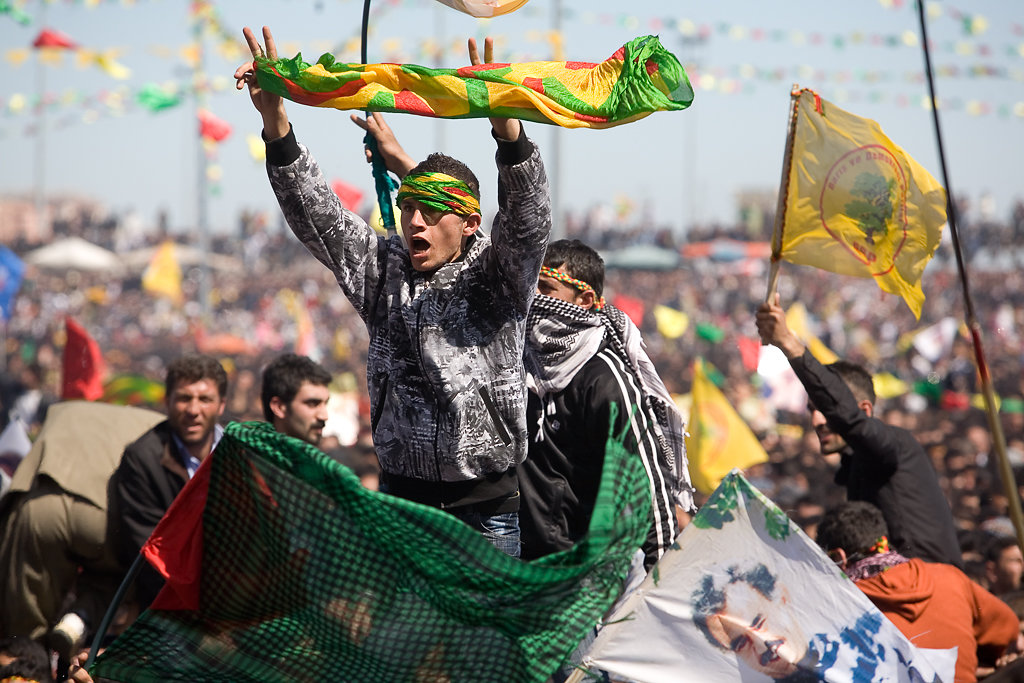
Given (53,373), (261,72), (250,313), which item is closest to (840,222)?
(261,72)

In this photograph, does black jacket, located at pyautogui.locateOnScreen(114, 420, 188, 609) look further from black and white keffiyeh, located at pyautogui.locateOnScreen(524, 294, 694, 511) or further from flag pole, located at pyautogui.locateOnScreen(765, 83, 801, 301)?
flag pole, located at pyautogui.locateOnScreen(765, 83, 801, 301)

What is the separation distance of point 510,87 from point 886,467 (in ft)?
8.39

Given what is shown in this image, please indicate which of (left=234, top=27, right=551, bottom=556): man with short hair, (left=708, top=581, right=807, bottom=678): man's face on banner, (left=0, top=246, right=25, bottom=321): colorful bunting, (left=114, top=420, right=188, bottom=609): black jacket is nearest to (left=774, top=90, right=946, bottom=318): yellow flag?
(left=708, top=581, right=807, bottom=678): man's face on banner

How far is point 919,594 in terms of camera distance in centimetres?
402

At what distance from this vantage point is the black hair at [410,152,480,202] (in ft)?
10.4

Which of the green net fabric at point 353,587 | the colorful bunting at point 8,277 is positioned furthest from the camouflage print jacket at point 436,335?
the colorful bunting at point 8,277

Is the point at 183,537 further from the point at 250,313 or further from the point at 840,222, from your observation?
the point at 250,313

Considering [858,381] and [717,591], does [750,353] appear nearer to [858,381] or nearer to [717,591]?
[858,381]

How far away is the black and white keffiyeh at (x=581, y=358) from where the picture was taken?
3.82 metres

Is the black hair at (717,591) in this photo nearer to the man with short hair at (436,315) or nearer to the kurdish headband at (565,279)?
the man with short hair at (436,315)

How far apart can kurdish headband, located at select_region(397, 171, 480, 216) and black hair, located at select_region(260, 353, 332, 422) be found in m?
2.04

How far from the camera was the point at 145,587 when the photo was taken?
4512 millimetres

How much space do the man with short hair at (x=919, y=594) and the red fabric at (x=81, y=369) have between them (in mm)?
5058

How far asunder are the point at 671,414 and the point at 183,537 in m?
1.69
